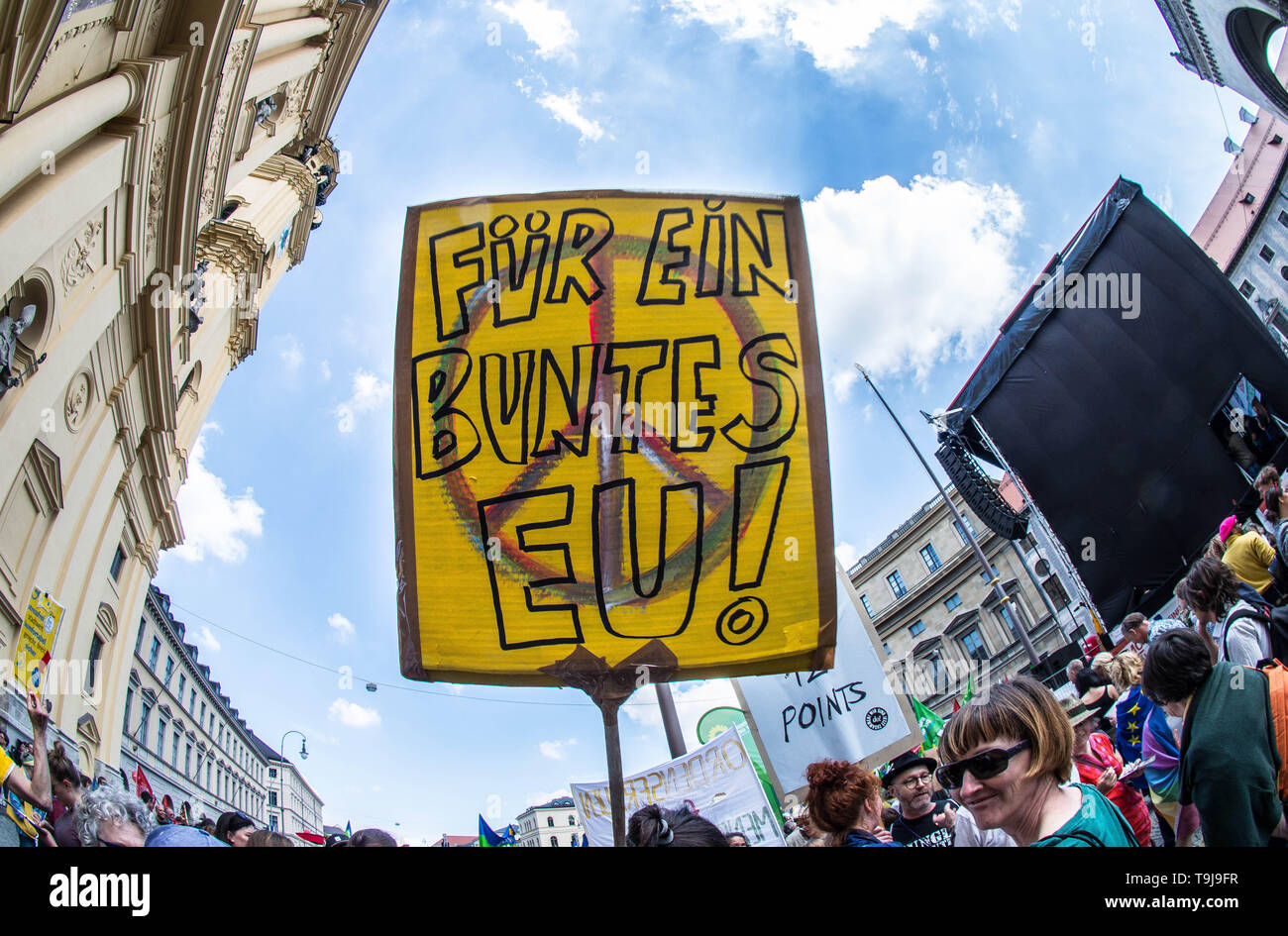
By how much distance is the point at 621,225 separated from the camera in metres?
4.27

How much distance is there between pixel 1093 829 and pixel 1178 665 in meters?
1.55

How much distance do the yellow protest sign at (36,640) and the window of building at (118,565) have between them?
4.85 meters

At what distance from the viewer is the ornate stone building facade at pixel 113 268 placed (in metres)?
9.41

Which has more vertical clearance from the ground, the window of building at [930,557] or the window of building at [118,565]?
the window of building at [930,557]

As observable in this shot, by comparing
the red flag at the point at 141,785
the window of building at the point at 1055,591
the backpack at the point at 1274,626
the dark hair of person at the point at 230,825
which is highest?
the window of building at the point at 1055,591

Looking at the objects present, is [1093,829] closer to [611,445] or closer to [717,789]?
[611,445]

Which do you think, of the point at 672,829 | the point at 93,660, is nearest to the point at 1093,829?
the point at 672,829

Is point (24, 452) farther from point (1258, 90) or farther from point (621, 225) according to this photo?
point (1258, 90)

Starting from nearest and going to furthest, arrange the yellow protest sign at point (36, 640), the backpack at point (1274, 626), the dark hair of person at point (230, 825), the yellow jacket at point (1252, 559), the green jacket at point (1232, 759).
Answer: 1. the green jacket at point (1232, 759)
2. the backpack at point (1274, 626)
3. the dark hair of person at point (230, 825)
4. the yellow jacket at point (1252, 559)
5. the yellow protest sign at point (36, 640)

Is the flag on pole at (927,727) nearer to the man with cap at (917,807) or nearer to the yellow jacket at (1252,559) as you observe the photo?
the yellow jacket at (1252,559)

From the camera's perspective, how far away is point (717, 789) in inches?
316

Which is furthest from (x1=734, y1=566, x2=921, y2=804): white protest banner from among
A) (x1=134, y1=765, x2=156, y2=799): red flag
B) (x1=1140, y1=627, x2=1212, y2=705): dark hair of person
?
(x1=134, y1=765, x2=156, y2=799): red flag

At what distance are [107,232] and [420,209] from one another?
37.0ft

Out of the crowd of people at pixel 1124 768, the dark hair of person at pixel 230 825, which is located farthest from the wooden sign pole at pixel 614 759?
the dark hair of person at pixel 230 825
